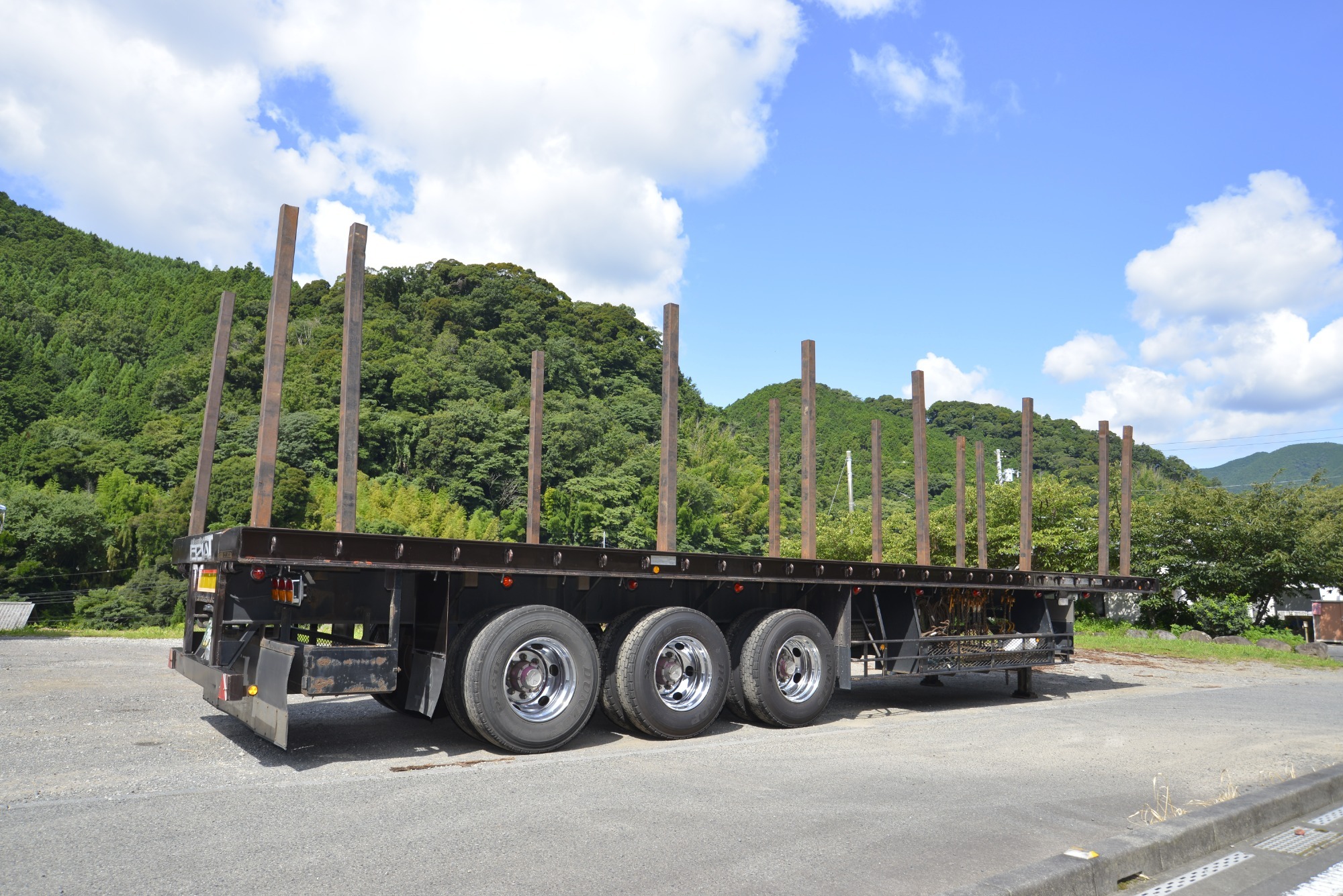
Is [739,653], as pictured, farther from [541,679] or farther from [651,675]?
[541,679]

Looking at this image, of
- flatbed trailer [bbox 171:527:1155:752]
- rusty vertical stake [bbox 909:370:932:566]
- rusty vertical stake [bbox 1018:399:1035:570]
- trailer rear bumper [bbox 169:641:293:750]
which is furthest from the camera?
rusty vertical stake [bbox 1018:399:1035:570]

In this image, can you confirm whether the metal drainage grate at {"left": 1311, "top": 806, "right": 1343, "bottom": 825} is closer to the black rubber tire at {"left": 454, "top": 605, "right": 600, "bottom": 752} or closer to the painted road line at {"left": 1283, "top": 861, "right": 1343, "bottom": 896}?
the painted road line at {"left": 1283, "top": 861, "right": 1343, "bottom": 896}

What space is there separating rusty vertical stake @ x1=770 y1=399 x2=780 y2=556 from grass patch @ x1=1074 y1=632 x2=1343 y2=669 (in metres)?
10.2

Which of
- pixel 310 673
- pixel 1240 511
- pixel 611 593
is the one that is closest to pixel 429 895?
pixel 310 673

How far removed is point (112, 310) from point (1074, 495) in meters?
88.2

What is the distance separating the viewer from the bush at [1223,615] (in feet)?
93.7

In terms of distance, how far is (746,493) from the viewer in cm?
6444

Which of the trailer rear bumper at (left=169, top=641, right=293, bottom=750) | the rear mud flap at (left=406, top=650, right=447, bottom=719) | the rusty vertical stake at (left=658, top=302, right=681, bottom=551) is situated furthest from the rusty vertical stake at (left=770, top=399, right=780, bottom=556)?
the trailer rear bumper at (left=169, top=641, right=293, bottom=750)

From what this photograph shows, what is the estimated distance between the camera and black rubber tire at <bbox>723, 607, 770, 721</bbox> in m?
9.11

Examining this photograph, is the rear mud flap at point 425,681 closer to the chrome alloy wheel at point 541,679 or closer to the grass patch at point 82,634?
the chrome alloy wheel at point 541,679

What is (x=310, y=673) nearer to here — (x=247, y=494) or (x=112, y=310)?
(x=247, y=494)

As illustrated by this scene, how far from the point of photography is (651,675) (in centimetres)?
814

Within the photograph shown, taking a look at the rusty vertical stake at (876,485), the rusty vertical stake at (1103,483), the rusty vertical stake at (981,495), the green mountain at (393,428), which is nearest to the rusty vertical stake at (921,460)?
the rusty vertical stake at (876,485)

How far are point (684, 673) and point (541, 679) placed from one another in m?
1.54
